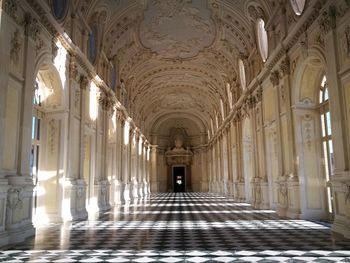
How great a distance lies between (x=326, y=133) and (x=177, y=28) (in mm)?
11041

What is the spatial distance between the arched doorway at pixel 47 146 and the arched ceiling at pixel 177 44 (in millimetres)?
3928

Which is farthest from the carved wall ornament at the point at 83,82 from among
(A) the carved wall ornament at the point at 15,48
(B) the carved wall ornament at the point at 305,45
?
(B) the carved wall ornament at the point at 305,45

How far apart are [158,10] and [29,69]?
10015 mm

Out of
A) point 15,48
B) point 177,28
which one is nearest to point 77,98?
point 15,48

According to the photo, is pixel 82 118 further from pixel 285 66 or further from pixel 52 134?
pixel 285 66

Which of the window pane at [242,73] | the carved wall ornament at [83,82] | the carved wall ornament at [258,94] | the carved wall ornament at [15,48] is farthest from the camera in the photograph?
the window pane at [242,73]

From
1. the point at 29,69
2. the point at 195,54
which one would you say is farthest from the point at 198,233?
the point at 195,54

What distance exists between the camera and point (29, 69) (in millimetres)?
8383

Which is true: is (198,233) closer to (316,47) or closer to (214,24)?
(316,47)

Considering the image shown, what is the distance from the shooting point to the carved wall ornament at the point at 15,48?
7.68 metres

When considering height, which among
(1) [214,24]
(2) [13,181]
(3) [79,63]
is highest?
(1) [214,24]

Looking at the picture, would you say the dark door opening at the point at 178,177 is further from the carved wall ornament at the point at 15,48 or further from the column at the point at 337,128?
the carved wall ornament at the point at 15,48

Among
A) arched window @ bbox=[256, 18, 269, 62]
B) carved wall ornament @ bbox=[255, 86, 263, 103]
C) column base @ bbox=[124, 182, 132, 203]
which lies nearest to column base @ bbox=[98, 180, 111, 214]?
column base @ bbox=[124, 182, 132, 203]

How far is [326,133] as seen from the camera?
10.6m
